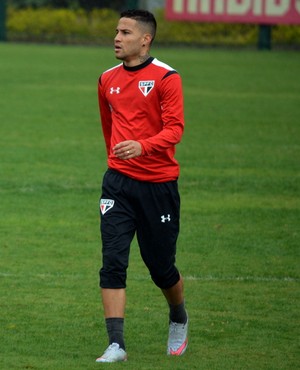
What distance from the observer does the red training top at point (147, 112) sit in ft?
23.6

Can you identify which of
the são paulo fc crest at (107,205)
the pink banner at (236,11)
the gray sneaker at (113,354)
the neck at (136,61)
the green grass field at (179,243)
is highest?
the neck at (136,61)

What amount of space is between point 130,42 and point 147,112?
0.44 m

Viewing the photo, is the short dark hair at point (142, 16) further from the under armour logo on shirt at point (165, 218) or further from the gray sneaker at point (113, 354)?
the gray sneaker at point (113, 354)

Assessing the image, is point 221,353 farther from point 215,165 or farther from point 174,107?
point 215,165

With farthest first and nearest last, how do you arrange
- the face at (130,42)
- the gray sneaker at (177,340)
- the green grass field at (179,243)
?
the green grass field at (179,243) → the gray sneaker at (177,340) → the face at (130,42)

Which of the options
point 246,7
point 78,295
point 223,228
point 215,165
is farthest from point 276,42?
point 78,295

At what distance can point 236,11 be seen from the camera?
143 ft

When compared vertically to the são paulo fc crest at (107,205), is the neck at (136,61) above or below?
above

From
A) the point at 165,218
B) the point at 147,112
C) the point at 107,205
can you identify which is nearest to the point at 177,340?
the point at 165,218

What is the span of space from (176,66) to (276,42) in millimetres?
11325

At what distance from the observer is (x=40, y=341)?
7.89 metres

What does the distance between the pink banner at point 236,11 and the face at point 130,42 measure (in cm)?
3594

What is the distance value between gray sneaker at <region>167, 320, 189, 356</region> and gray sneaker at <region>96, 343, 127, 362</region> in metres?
0.48

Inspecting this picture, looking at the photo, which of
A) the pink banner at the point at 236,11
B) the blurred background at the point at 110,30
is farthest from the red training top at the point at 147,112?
the blurred background at the point at 110,30
